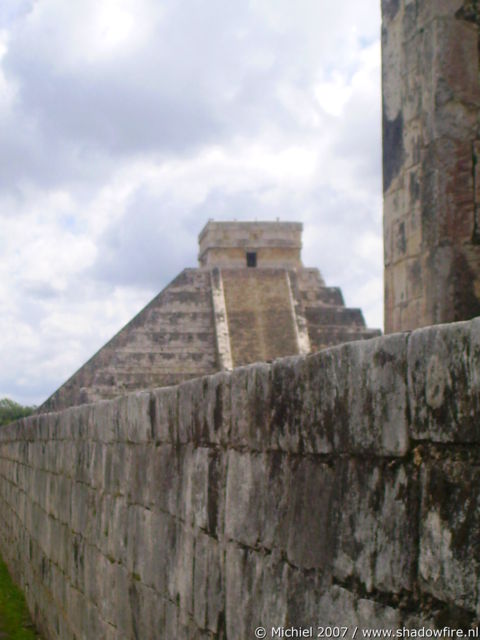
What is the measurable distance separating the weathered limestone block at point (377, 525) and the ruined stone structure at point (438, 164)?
2117 mm

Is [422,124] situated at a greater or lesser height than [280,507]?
greater

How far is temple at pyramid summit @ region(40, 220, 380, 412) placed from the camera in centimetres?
3691

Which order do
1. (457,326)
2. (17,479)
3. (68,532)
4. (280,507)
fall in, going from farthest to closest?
(17,479), (68,532), (280,507), (457,326)

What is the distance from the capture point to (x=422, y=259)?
482 cm

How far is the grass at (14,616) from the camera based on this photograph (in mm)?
8761

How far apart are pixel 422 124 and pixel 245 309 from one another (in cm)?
3522

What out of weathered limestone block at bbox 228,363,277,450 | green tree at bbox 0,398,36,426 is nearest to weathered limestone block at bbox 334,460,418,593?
weathered limestone block at bbox 228,363,277,450

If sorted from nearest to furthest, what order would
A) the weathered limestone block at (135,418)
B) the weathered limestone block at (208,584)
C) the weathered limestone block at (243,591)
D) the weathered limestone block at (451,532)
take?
the weathered limestone block at (451,532), the weathered limestone block at (243,591), the weathered limestone block at (208,584), the weathered limestone block at (135,418)

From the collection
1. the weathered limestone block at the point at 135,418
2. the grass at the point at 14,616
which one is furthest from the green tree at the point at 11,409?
the weathered limestone block at the point at 135,418

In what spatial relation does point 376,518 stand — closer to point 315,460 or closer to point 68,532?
point 315,460

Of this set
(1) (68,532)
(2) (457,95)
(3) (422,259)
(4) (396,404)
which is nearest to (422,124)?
(2) (457,95)

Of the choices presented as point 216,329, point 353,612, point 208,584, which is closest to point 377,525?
point 353,612

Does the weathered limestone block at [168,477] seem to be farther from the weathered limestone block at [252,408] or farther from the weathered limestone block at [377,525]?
the weathered limestone block at [377,525]

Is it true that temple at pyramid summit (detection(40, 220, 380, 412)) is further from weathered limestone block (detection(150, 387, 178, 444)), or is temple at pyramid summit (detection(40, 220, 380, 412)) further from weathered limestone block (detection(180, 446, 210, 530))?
weathered limestone block (detection(180, 446, 210, 530))
